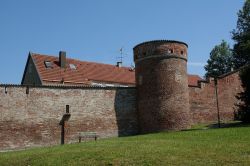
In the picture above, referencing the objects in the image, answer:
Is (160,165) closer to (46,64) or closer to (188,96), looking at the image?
(188,96)

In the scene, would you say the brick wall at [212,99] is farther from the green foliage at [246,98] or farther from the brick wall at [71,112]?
the green foliage at [246,98]

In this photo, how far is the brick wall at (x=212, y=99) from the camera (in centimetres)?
2889

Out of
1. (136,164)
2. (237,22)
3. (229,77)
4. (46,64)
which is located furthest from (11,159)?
(237,22)

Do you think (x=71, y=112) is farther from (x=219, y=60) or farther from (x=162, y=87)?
(x=219, y=60)

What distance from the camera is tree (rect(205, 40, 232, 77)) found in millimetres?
54844

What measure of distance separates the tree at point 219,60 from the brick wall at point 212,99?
74.4ft

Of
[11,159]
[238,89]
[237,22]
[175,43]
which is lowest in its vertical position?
[11,159]

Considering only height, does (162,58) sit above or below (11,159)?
above

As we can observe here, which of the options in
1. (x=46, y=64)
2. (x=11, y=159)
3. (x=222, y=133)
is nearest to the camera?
(x=11, y=159)

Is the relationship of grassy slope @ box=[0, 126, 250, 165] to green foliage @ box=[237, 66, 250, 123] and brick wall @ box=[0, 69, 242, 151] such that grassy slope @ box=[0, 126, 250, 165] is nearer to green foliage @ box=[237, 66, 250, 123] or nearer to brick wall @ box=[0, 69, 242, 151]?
brick wall @ box=[0, 69, 242, 151]

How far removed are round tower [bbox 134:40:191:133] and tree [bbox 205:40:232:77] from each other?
28.6m

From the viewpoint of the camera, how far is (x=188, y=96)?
27.4 meters

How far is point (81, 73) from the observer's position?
41.9 meters

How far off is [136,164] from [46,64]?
29012 millimetres
